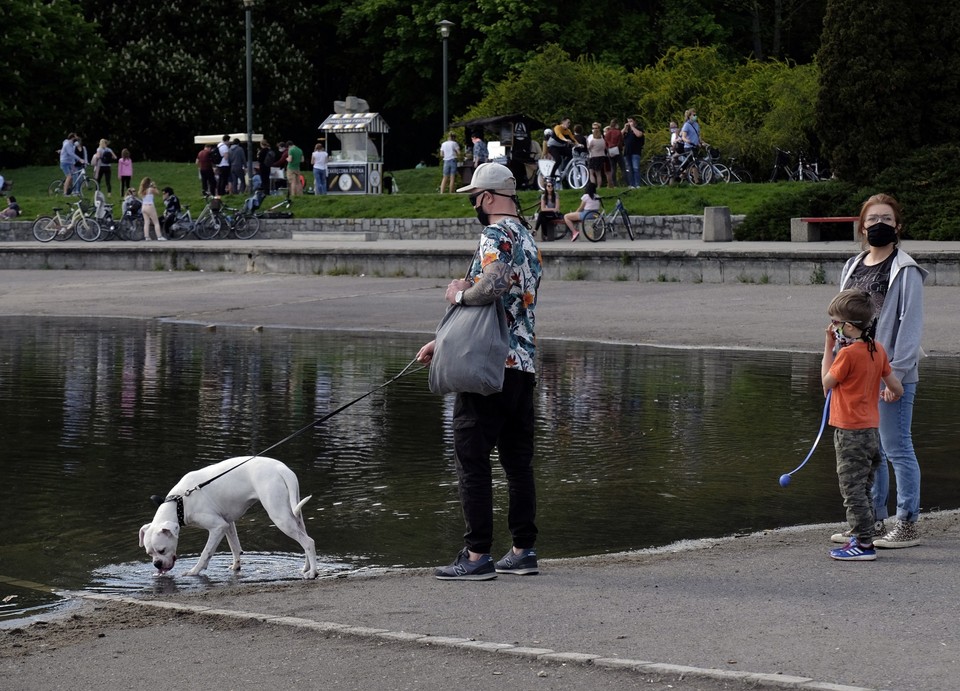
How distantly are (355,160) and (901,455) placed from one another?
114 feet

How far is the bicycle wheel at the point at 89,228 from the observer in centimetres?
3538

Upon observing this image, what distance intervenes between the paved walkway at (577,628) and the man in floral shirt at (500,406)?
17 centimetres

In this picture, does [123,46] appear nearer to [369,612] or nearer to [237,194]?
[237,194]

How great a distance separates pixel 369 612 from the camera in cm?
596

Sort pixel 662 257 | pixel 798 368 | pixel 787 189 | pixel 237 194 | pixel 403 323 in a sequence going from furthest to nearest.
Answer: pixel 237 194 < pixel 787 189 < pixel 662 257 < pixel 403 323 < pixel 798 368

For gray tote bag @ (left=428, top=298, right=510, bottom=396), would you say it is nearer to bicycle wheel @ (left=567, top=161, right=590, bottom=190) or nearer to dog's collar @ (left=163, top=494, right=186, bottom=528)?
dog's collar @ (left=163, top=494, right=186, bottom=528)

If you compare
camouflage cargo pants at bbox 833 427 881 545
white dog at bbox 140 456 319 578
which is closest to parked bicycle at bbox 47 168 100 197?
white dog at bbox 140 456 319 578

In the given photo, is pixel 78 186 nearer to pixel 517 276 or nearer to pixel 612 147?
pixel 612 147

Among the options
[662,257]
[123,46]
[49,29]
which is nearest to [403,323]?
[662,257]

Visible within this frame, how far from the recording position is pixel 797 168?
→ 1409 inches

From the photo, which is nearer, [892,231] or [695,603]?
[695,603]

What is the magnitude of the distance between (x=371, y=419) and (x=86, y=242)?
24302mm

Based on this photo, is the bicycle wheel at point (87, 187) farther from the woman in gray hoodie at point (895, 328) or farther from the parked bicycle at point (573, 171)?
the woman in gray hoodie at point (895, 328)

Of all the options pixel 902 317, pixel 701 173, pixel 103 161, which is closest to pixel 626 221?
pixel 701 173
